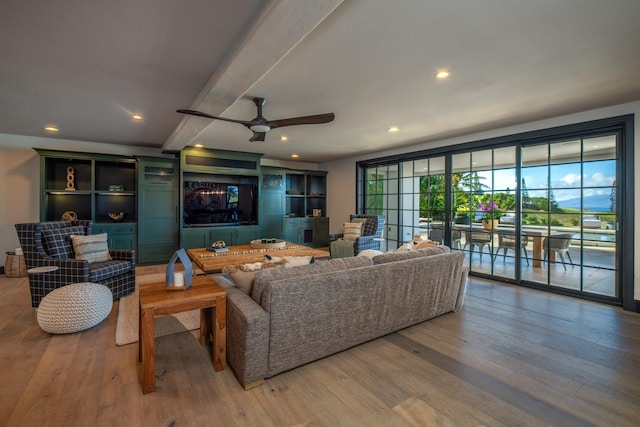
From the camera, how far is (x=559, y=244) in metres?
4.18

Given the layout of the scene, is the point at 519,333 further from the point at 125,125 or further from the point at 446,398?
the point at 125,125

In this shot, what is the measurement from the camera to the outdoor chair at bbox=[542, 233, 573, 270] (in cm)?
411

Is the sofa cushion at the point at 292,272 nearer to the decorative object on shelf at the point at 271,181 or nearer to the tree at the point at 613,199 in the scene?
the tree at the point at 613,199

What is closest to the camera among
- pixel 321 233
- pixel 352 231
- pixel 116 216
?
pixel 116 216

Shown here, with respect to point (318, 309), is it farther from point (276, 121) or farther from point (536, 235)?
point (536, 235)

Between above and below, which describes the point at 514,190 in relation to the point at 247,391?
above

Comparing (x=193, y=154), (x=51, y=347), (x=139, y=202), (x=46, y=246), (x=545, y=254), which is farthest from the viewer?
(x=193, y=154)

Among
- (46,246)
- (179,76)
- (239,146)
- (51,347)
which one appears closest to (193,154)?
(239,146)

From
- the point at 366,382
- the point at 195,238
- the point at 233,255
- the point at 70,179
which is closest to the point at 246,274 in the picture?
the point at 366,382

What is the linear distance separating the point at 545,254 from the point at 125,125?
21.5 ft

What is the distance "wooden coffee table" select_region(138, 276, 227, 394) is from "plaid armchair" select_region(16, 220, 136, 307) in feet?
5.70

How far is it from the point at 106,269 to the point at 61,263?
43cm

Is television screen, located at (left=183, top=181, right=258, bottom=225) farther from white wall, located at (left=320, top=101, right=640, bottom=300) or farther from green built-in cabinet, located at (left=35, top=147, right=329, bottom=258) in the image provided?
white wall, located at (left=320, top=101, right=640, bottom=300)

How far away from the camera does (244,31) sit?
1.97 meters
